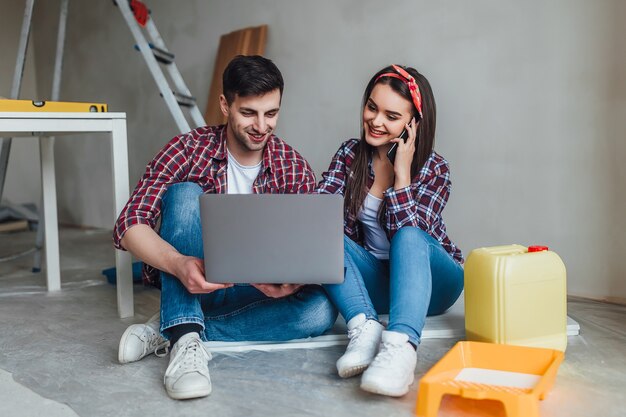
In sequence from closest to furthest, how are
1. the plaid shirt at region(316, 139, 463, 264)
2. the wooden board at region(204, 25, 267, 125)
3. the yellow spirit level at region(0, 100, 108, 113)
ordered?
the plaid shirt at region(316, 139, 463, 264), the yellow spirit level at region(0, 100, 108, 113), the wooden board at region(204, 25, 267, 125)

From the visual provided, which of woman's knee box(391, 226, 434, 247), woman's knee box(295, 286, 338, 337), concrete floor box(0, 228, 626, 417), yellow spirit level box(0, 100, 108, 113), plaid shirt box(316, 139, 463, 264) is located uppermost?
yellow spirit level box(0, 100, 108, 113)

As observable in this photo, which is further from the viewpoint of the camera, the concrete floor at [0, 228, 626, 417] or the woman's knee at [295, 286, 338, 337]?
the woman's knee at [295, 286, 338, 337]

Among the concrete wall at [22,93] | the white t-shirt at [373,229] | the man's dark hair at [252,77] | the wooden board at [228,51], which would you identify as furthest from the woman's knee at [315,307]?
the concrete wall at [22,93]

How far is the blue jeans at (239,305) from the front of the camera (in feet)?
4.94

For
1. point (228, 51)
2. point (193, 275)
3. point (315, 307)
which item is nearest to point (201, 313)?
point (193, 275)

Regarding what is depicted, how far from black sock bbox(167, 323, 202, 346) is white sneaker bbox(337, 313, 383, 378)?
0.34 meters

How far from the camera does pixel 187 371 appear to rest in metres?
1.32

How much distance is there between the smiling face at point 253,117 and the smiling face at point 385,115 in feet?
0.82

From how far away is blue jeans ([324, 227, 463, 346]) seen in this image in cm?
140

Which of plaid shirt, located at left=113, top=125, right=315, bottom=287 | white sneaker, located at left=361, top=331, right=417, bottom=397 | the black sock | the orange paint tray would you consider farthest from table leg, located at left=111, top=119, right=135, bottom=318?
the orange paint tray

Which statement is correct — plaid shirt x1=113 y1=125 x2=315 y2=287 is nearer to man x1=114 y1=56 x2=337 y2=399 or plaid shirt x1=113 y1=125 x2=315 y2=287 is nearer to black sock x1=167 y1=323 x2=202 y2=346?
man x1=114 y1=56 x2=337 y2=399

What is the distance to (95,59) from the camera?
4.36 meters

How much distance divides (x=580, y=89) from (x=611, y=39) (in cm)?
18

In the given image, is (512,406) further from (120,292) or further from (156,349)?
(120,292)
